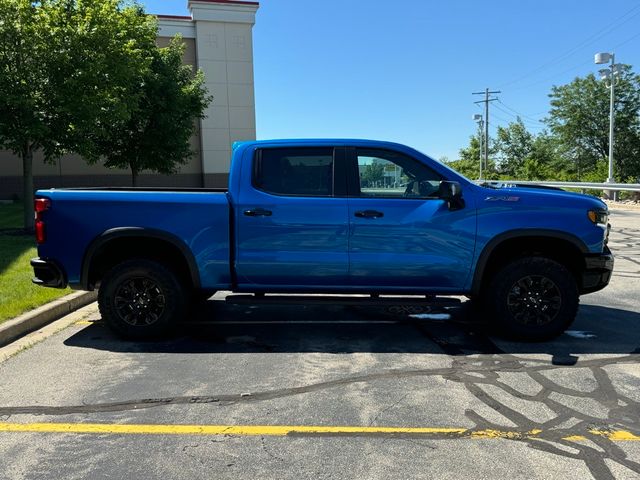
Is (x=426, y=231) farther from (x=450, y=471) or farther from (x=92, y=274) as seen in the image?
(x=92, y=274)

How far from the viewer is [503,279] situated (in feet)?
17.2

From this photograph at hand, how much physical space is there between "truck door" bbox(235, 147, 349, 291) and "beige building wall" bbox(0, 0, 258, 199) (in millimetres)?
24909

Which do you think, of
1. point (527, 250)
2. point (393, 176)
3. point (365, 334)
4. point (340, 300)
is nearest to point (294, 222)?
point (340, 300)

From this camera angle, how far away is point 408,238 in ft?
16.9

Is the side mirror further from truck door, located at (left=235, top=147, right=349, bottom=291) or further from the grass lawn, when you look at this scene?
the grass lawn

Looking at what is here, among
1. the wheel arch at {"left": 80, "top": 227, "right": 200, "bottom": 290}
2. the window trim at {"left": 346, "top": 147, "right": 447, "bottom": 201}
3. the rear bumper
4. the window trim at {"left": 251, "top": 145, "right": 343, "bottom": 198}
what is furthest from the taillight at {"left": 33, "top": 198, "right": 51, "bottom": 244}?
the window trim at {"left": 346, "top": 147, "right": 447, "bottom": 201}

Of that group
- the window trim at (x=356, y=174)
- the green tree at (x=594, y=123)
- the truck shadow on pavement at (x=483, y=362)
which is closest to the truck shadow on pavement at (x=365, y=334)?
the truck shadow on pavement at (x=483, y=362)

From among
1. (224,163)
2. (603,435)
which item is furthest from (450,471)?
(224,163)

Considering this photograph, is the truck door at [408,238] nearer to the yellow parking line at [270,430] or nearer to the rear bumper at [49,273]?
the yellow parking line at [270,430]

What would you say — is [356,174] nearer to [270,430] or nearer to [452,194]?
[452,194]

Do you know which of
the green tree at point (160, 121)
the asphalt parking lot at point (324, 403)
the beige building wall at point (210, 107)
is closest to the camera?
the asphalt parking lot at point (324, 403)

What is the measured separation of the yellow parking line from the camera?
133 inches

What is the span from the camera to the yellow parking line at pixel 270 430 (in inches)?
133

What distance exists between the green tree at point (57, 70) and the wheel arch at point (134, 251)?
7263 mm
